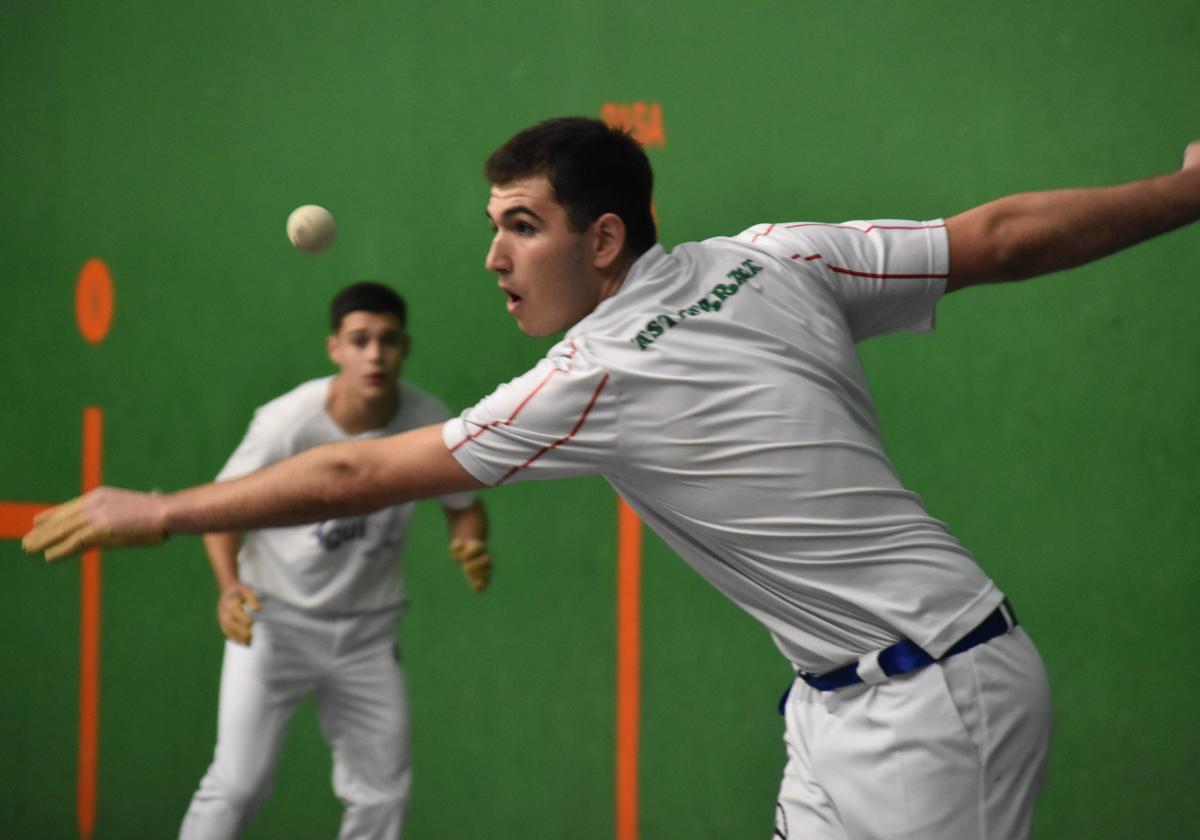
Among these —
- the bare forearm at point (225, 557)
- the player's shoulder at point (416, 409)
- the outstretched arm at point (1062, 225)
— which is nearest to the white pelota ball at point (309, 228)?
the player's shoulder at point (416, 409)

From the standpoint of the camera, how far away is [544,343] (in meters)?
3.90

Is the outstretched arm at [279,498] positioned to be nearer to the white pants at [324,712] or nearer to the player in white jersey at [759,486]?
the player in white jersey at [759,486]

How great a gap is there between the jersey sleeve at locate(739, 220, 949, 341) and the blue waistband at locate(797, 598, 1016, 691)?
462 mm

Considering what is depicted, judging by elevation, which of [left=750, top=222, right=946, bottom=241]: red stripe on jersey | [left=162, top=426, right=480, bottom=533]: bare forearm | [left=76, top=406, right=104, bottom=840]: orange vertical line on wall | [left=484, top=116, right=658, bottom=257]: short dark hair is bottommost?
[left=76, top=406, right=104, bottom=840]: orange vertical line on wall

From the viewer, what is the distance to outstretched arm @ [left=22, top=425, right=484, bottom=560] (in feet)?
6.09

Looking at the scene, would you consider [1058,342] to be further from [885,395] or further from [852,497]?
[852,497]

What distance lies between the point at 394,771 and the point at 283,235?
171 centimetres

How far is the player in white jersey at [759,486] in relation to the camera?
1806 millimetres

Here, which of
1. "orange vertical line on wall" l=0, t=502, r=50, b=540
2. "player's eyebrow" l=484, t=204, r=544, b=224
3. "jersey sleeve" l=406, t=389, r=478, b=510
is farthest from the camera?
"orange vertical line on wall" l=0, t=502, r=50, b=540

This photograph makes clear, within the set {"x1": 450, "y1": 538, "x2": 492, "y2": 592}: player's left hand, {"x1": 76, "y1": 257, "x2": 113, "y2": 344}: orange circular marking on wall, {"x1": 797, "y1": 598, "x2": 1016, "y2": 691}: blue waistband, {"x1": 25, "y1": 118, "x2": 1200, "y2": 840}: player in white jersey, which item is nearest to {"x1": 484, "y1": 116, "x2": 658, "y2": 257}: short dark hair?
{"x1": 25, "y1": 118, "x2": 1200, "y2": 840}: player in white jersey

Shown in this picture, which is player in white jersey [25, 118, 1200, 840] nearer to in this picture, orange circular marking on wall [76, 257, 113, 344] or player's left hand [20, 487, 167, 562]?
player's left hand [20, 487, 167, 562]

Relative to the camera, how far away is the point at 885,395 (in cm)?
358

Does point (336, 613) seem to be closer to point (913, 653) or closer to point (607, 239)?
point (607, 239)

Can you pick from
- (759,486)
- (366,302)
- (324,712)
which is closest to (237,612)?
(324,712)
